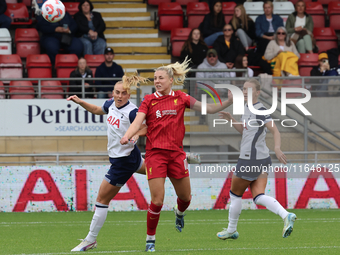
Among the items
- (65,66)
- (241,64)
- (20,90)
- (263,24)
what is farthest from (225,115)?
(263,24)

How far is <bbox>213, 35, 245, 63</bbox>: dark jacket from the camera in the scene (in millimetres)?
13930

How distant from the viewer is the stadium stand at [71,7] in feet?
52.0

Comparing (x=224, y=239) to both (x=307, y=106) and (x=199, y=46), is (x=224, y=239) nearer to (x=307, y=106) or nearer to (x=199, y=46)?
(x=307, y=106)

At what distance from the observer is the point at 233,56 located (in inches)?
549

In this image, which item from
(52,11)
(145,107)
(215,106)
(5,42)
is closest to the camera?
(145,107)

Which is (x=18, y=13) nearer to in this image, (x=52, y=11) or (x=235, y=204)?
(x=52, y=11)

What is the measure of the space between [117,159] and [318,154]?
6411 mm

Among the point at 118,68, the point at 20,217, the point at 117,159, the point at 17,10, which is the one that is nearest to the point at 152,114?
the point at 117,159

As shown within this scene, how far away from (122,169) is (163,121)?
33.9 inches

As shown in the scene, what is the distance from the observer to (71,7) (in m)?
15.9

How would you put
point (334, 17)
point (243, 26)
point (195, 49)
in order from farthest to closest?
point (334, 17) → point (243, 26) → point (195, 49)

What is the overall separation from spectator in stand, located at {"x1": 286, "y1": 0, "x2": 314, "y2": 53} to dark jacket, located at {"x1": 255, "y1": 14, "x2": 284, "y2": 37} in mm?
383

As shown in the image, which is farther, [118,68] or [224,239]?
[118,68]

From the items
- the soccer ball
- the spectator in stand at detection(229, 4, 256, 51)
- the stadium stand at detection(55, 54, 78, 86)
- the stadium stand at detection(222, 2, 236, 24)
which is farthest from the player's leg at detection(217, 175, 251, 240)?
the stadium stand at detection(222, 2, 236, 24)
